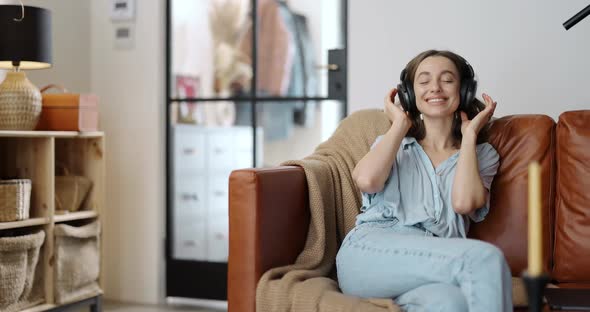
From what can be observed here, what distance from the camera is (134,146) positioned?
360 centimetres

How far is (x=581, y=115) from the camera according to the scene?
2.18 metres

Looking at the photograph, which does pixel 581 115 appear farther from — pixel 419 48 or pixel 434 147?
pixel 419 48

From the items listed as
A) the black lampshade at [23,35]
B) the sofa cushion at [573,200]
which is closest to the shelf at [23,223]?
the black lampshade at [23,35]

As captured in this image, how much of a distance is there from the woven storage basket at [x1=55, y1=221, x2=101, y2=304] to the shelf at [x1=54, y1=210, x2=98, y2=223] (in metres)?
0.04

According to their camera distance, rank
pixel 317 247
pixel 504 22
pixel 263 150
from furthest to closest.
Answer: pixel 263 150 < pixel 504 22 < pixel 317 247

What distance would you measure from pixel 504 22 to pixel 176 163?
5.72ft

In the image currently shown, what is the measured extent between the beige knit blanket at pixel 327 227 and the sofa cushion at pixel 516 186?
1.33ft

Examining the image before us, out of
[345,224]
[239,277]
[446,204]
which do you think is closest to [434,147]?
[446,204]

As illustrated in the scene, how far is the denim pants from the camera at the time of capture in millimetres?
1556

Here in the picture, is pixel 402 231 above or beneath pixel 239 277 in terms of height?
above

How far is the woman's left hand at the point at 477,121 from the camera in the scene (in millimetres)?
2022

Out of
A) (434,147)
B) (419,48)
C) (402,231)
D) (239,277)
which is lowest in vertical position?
(239,277)

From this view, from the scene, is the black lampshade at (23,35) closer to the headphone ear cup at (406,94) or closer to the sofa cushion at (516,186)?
the headphone ear cup at (406,94)

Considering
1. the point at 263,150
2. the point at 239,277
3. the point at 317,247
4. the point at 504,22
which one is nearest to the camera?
the point at 239,277
